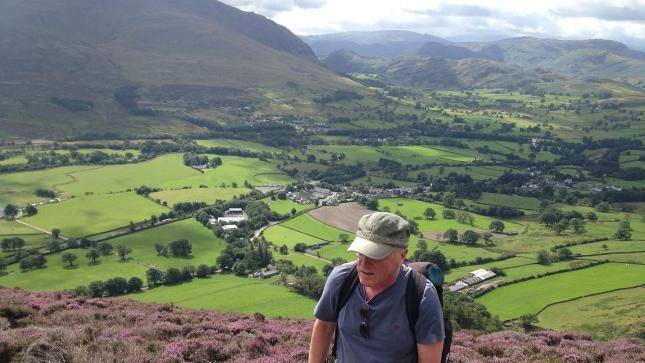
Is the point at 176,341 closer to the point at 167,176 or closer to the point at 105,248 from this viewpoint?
the point at 105,248

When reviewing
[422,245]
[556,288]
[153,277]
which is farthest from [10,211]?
[556,288]

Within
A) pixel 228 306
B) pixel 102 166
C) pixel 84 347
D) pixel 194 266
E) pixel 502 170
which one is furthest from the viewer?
pixel 502 170

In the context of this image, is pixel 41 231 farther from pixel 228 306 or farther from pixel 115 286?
pixel 228 306

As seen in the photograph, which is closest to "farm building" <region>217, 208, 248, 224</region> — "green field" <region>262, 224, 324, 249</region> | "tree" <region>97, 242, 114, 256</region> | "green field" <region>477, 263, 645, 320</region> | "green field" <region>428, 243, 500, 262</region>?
"green field" <region>262, 224, 324, 249</region>

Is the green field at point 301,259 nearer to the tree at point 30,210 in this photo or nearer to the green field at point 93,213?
the green field at point 93,213

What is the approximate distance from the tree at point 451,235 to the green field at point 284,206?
3141 centimetres

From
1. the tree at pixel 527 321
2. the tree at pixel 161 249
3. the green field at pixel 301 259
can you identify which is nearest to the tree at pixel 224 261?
the green field at pixel 301 259

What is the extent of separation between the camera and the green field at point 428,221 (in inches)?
3593

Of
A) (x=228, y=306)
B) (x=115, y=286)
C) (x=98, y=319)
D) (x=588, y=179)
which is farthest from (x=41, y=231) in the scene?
(x=588, y=179)

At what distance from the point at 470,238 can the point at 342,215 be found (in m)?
26.9

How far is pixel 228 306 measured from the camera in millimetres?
49781

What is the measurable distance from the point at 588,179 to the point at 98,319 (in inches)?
5974

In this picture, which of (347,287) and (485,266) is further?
(485,266)

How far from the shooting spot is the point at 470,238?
80.8 metres
